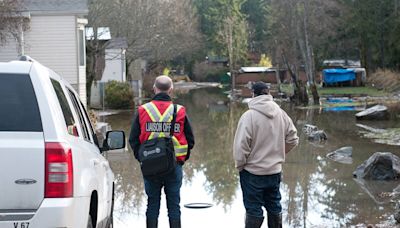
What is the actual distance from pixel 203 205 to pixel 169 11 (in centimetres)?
4372

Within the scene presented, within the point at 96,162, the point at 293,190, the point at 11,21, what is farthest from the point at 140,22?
the point at 96,162

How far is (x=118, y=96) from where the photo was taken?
37.7 meters

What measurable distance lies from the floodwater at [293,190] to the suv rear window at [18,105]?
16.1 feet

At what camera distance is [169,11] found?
2117 inches

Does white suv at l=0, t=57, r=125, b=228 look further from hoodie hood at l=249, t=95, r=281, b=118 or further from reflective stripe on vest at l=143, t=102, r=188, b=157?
hoodie hood at l=249, t=95, r=281, b=118

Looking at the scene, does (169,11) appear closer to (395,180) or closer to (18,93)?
(395,180)

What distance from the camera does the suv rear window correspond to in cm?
465

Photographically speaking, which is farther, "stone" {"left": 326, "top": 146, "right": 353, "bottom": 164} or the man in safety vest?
"stone" {"left": 326, "top": 146, "right": 353, "bottom": 164}

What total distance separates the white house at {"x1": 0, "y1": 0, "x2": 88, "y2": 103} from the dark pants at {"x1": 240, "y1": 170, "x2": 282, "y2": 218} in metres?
21.6

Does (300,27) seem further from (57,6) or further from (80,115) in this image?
(80,115)

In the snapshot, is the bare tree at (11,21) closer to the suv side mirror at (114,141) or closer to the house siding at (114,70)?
the suv side mirror at (114,141)

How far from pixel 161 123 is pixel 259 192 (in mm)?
1282

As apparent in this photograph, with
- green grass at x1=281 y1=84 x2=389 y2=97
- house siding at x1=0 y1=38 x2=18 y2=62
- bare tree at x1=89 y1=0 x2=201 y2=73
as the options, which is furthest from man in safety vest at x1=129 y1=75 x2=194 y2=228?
green grass at x1=281 y1=84 x2=389 y2=97

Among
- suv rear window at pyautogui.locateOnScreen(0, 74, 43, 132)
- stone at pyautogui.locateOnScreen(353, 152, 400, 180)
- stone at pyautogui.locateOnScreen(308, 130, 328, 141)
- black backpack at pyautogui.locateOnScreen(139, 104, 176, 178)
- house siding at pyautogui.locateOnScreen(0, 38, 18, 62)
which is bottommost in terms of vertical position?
stone at pyautogui.locateOnScreen(308, 130, 328, 141)
